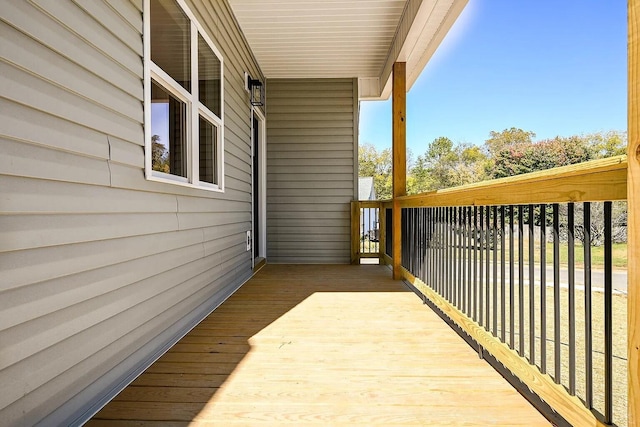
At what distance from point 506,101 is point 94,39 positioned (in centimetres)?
3039

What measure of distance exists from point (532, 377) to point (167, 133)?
228 centimetres

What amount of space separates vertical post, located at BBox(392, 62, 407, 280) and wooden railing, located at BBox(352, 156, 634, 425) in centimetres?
95

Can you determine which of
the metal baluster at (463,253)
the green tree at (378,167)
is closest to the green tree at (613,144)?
the metal baluster at (463,253)

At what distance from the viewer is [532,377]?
162 cm

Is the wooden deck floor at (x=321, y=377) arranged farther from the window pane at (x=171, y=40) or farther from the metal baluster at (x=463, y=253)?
the window pane at (x=171, y=40)

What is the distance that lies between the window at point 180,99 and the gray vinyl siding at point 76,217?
0.46 ft

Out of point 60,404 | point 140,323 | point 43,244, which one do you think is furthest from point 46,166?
point 140,323

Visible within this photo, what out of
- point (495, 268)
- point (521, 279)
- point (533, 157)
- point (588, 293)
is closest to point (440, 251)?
point (495, 268)

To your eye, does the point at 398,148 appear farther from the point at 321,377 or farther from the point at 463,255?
the point at 321,377

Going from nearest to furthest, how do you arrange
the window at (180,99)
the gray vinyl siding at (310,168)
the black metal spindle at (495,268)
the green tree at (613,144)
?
the green tree at (613,144)
the black metal spindle at (495,268)
the window at (180,99)
the gray vinyl siding at (310,168)

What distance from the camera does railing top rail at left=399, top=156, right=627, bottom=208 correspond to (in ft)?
3.59

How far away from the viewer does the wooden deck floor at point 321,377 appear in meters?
1.58

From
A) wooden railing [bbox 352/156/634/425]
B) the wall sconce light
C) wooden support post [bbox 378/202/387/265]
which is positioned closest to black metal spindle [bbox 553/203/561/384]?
wooden railing [bbox 352/156/634/425]

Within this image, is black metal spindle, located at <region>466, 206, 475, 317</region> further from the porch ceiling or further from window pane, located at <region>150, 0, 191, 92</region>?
window pane, located at <region>150, 0, 191, 92</region>
